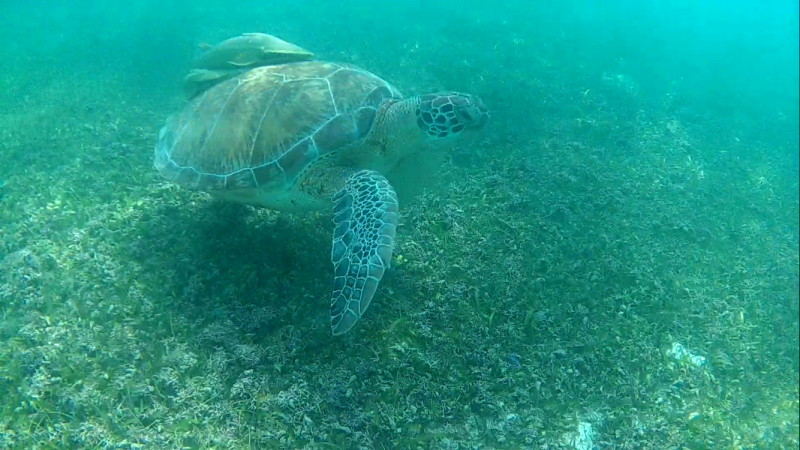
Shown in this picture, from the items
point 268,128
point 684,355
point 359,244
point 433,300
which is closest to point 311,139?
point 268,128

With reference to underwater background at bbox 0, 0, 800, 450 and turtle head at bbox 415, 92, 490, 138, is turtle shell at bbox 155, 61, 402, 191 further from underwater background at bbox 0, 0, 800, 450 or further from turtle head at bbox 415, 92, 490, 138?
underwater background at bbox 0, 0, 800, 450

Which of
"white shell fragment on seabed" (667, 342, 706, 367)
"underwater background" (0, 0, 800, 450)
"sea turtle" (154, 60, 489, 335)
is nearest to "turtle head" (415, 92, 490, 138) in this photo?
"sea turtle" (154, 60, 489, 335)

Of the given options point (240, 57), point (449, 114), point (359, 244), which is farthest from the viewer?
point (240, 57)

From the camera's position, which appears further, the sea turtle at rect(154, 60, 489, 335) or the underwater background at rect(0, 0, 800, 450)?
the sea turtle at rect(154, 60, 489, 335)

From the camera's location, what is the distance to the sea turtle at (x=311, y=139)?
2893 millimetres

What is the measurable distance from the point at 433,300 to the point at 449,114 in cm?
151

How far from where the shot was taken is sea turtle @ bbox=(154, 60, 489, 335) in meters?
2.89

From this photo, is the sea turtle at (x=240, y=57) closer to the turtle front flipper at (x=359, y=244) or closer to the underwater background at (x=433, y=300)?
the underwater background at (x=433, y=300)

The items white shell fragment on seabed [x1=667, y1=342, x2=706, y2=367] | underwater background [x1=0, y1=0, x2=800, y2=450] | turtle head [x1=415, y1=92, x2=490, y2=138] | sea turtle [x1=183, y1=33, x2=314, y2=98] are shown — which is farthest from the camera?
sea turtle [x1=183, y1=33, x2=314, y2=98]

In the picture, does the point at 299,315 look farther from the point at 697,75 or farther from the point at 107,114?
the point at 697,75

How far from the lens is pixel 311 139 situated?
294 cm

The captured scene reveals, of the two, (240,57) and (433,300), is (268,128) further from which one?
(240,57)

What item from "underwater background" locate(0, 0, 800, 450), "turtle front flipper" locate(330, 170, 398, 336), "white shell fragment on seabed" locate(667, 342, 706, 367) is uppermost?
"turtle front flipper" locate(330, 170, 398, 336)

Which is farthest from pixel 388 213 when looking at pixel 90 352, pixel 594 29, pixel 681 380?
pixel 594 29
